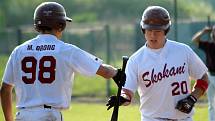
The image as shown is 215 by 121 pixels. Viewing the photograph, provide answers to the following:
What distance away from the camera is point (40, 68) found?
5.48m

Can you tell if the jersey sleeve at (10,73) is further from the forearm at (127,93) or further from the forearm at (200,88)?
the forearm at (200,88)

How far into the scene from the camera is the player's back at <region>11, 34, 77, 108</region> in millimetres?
5449

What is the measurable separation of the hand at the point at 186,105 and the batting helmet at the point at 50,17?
1355 mm

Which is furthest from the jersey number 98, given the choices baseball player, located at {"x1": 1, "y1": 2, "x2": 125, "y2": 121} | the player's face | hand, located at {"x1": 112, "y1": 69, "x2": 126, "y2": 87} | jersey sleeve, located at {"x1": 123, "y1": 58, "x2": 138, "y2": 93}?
the player's face

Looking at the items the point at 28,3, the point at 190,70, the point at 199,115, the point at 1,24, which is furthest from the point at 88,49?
the point at 28,3

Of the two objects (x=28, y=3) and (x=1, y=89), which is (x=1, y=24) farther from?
(x=1, y=89)

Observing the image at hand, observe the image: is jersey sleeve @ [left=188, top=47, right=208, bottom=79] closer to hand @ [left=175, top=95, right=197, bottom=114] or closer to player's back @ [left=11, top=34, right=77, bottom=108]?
hand @ [left=175, top=95, right=197, bottom=114]

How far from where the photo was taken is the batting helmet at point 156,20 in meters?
6.28

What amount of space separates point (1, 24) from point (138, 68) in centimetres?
3679

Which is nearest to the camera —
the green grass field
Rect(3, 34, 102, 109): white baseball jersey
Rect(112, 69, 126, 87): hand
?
Rect(3, 34, 102, 109): white baseball jersey

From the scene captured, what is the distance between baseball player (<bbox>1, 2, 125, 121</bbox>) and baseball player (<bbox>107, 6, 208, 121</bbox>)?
658 mm

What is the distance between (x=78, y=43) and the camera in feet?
76.8

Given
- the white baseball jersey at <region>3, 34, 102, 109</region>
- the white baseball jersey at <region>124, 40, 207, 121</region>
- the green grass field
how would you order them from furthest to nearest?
the green grass field
the white baseball jersey at <region>124, 40, 207, 121</region>
the white baseball jersey at <region>3, 34, 102, 109</region>

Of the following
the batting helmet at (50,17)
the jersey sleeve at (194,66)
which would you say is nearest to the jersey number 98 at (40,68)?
the batting helmet at (50,17)
